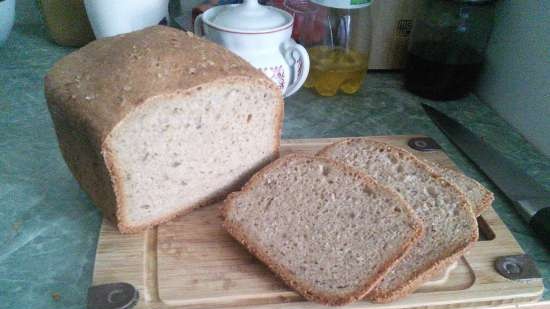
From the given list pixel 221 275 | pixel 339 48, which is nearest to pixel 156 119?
pixel 221 275

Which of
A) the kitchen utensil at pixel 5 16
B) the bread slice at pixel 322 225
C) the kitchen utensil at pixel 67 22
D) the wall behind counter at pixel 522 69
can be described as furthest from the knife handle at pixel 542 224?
the kitchen utensil at pixel 5 16

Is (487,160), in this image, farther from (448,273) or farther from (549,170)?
(448,273)

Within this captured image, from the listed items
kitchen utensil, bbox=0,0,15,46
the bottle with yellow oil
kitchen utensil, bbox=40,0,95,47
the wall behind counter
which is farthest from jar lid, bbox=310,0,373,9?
kitchen utensil, bbox=0,0,15,46

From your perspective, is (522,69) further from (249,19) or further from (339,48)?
(249,19)

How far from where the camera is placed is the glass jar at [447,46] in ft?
5.98

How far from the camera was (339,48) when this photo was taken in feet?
6.37

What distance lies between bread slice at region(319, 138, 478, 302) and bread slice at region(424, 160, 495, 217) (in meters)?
0.05

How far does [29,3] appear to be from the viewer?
2479mm

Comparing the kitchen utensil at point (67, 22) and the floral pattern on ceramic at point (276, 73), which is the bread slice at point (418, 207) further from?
the kitchen utensil at point (67, 22)

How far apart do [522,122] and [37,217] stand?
172 centimetres

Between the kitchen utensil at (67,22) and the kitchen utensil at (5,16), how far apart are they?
0.44 feet

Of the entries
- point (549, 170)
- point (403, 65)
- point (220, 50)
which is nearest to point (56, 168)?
point (220, 50)

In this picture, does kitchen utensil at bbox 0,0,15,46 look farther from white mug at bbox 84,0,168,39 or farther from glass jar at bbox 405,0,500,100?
glass jar at bbox 405,0,500,100

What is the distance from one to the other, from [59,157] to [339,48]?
3.83 feet
